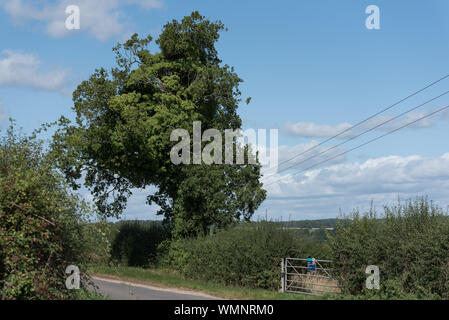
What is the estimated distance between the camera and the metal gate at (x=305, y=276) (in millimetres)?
26016

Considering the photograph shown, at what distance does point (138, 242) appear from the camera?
41.8 metres

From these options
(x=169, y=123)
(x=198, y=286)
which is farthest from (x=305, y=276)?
(x=169, y=123)

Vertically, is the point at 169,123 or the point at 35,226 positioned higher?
the point at 169,123

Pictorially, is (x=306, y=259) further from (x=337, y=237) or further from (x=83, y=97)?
(x=83, y=97)

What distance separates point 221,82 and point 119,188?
1176 cm

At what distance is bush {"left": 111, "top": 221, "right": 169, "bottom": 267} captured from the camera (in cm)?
4044

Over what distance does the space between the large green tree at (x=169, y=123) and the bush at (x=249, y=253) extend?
3814mm

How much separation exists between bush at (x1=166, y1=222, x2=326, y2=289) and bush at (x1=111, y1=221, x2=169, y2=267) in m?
8.06

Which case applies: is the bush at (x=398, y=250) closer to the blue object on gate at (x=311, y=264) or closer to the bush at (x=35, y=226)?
the blue object on gate at (x=311, y=264)

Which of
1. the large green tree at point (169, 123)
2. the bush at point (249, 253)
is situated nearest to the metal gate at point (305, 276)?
the bush at point (249, 253)

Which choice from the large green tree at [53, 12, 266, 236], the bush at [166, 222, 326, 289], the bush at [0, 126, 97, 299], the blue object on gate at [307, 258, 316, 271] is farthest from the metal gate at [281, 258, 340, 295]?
the bush at [0, 126, 97, 299]

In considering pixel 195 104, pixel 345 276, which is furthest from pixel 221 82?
pixel 345 276

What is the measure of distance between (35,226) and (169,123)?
2203 centimetres

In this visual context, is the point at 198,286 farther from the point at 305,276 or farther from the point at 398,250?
the point at 398,250
